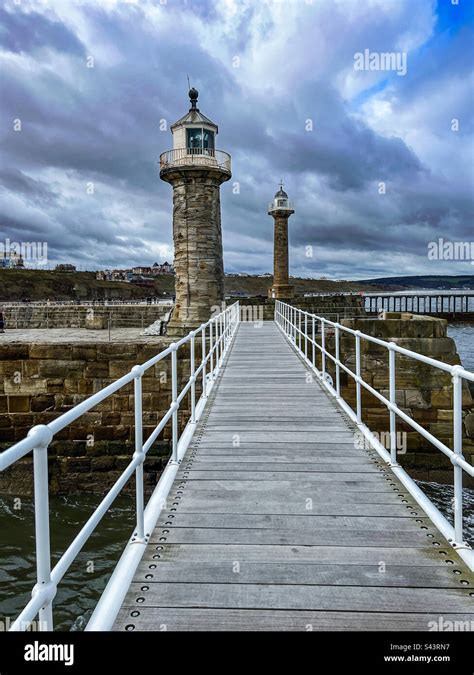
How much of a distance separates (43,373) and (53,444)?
208cm

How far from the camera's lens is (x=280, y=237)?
113 ft

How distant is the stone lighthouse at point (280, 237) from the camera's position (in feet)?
111

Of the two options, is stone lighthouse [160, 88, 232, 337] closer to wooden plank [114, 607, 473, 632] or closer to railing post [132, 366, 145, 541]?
railing post [132, 366, 145, 541]

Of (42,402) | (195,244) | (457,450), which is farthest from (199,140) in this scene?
(457,450)

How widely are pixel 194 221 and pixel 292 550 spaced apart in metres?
17.4

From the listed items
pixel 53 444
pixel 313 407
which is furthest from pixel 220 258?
pixel 313 407

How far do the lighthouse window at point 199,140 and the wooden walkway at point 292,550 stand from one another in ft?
55.1

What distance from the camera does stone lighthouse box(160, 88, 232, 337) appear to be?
19266mm

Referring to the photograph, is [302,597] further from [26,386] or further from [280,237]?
[280,237]

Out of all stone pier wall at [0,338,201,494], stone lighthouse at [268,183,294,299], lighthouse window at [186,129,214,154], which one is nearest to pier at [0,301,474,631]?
stone pier wall at [0,338,201,494]

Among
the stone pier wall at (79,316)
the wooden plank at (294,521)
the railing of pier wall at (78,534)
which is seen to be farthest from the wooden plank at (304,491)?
the stone pier wall at (79,316)

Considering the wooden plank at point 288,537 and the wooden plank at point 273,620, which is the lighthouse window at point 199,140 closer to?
the wooden plank at point 288,537
